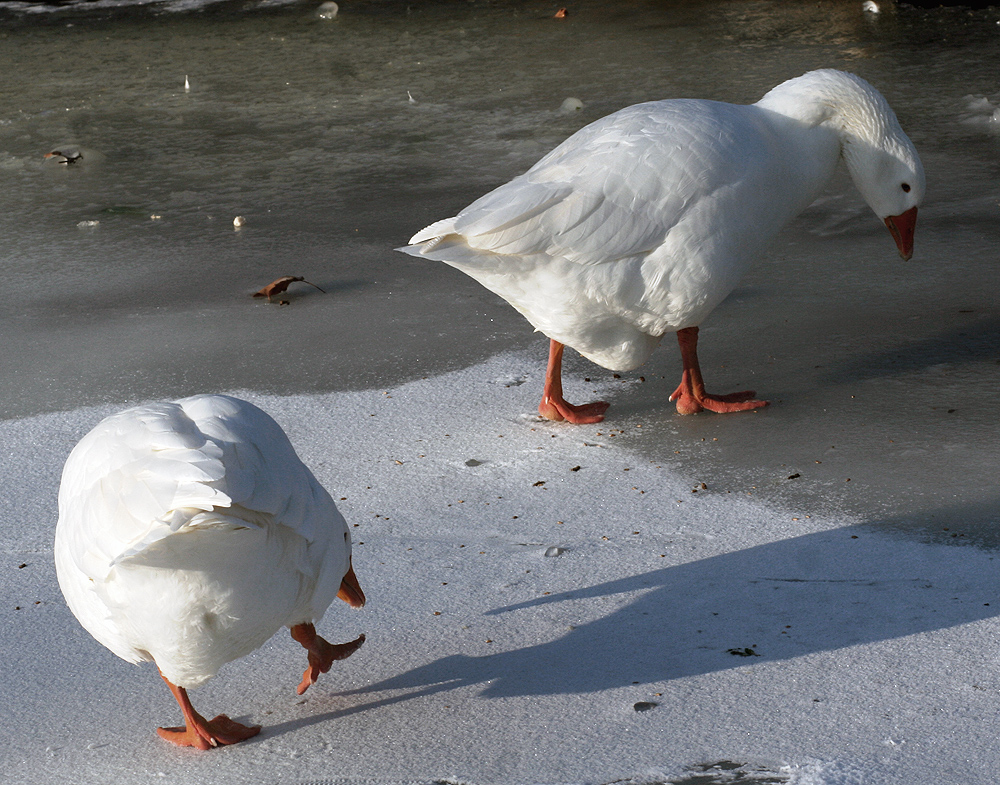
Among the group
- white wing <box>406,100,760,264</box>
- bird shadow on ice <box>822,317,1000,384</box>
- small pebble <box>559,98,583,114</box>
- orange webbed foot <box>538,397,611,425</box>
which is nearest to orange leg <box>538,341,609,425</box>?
orange webbed foot <box>538,397,611,425</box>

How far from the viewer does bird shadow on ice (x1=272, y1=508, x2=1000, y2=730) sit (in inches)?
99.1

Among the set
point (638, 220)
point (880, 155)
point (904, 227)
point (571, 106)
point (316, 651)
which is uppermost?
point (880, 155)

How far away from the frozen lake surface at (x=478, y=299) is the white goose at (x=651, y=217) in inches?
15.2

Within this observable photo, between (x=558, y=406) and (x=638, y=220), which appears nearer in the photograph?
(x=638, y=220)

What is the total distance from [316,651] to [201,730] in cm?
30

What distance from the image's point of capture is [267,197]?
20.7 feet

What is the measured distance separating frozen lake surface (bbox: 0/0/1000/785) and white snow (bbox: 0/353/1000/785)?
0.02 metres

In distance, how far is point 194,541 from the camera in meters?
2.03

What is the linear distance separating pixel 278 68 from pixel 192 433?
728 centimetres

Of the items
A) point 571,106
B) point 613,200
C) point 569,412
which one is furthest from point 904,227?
point 571,106

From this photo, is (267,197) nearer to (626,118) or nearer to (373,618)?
(626,118)

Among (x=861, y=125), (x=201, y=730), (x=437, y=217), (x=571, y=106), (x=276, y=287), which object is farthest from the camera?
(x=571, y=106)

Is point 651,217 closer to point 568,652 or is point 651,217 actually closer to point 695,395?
point 695,395

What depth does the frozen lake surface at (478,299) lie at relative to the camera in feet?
8.81
